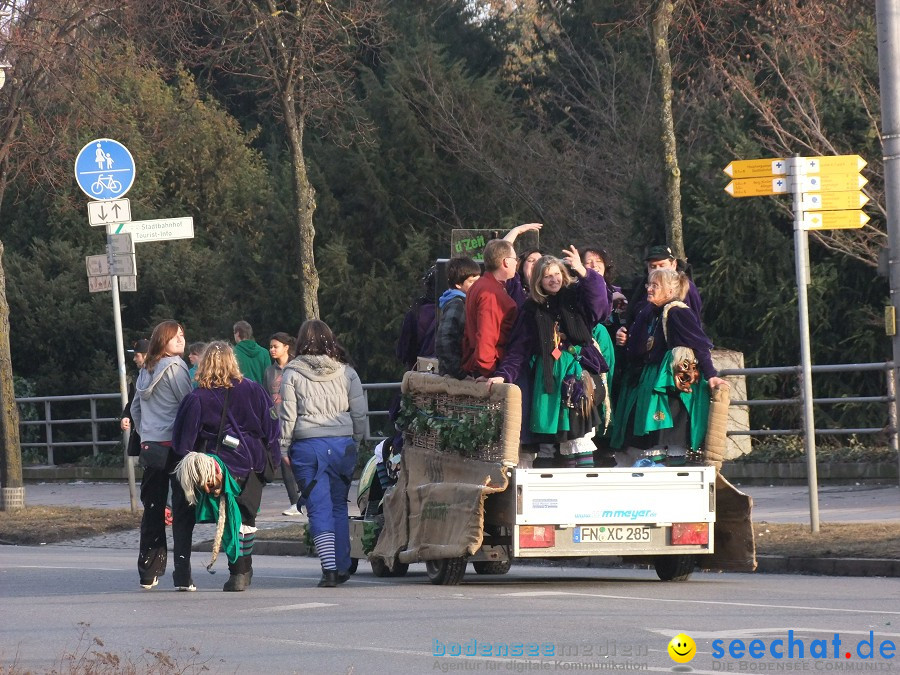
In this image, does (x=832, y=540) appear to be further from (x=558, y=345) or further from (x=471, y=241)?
(x=471, y=241)

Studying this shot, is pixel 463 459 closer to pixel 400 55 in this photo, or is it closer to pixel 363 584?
pixel 363 584

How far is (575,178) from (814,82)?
881 centimetres

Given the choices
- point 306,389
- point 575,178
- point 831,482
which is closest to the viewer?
point 306,389

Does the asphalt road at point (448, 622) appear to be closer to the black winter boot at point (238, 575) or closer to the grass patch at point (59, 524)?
the black winter boot at point (238, 575)

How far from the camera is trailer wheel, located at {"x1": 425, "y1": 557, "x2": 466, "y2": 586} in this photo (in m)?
11.5

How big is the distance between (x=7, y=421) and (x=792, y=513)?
995cm

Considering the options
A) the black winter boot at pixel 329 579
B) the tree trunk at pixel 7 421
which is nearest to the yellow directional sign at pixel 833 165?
the black winter boot at pixel 329 579

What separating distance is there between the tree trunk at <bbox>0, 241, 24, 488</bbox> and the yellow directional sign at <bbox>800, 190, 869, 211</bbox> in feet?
34.7

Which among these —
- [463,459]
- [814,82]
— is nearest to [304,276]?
[814,82]

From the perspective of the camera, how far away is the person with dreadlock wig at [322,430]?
40.2 ft

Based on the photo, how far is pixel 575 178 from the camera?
3106 cm

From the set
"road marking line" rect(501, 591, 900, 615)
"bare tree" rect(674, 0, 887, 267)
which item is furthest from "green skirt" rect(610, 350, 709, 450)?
"bare tree" rect(674, 0, 887, 267)

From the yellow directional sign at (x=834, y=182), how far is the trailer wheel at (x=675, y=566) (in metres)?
3.58

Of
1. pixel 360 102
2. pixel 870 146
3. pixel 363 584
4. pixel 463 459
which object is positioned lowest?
pixel 363 584
